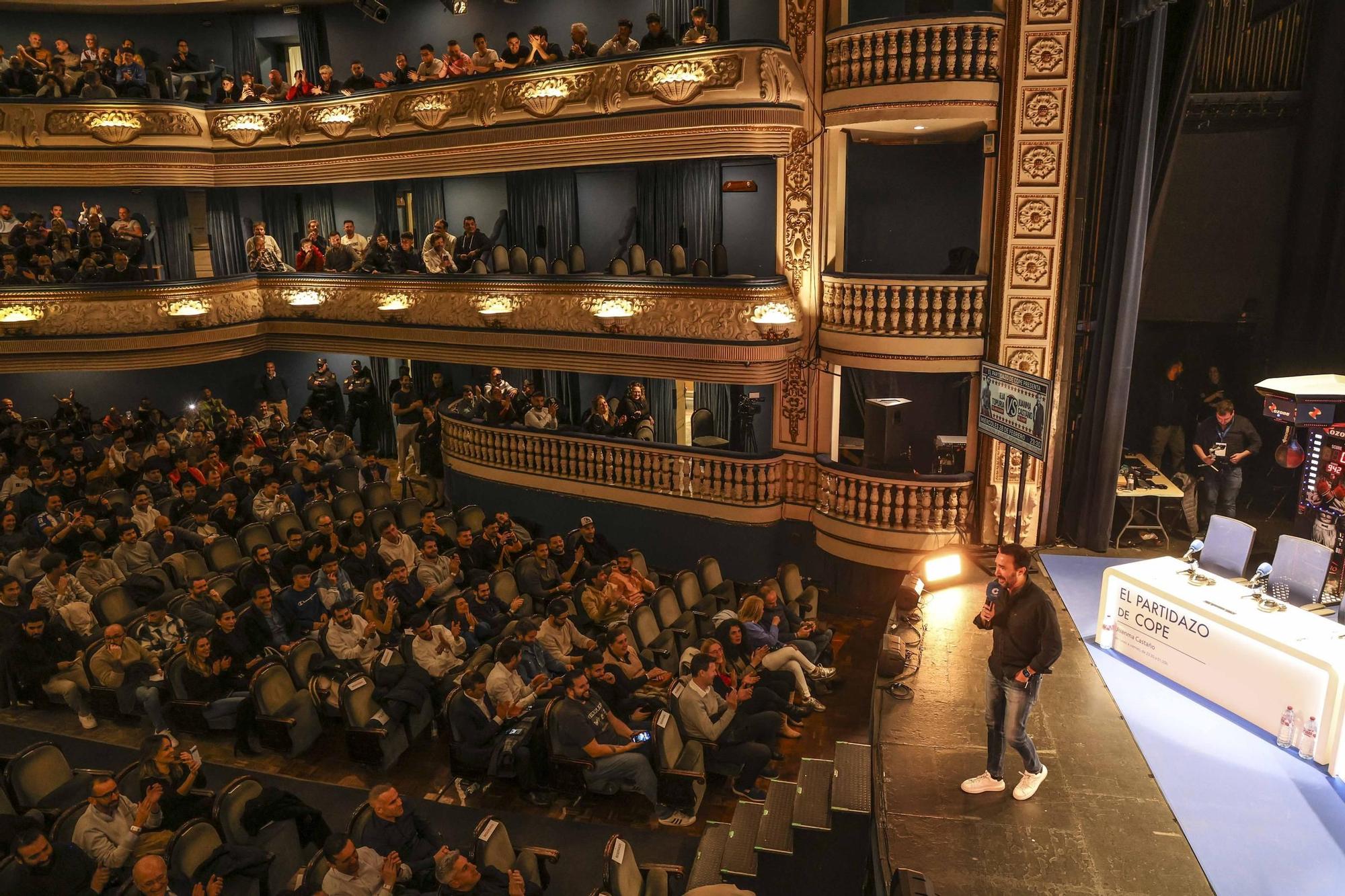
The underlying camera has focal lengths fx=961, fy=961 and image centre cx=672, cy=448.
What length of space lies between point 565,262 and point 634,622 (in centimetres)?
575

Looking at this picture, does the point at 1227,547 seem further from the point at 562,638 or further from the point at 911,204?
the point at 911,204

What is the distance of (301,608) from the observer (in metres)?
8.59

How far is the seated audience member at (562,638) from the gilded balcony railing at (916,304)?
450 cm

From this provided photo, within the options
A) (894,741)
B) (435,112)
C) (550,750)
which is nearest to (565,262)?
(435,112)

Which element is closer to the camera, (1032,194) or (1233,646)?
(1233,646)

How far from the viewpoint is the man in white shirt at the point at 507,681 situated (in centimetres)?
734

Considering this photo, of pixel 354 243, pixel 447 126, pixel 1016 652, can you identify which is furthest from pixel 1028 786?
pixel 354 243

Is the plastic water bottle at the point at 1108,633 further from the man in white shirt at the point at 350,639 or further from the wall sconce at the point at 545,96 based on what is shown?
the wall sconce at the point at 545,96

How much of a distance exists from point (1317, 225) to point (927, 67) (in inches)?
188

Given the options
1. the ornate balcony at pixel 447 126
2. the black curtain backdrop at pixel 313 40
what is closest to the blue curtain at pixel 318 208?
the black curtain backdrop at pixel 313 40

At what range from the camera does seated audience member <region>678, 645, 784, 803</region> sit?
7.15m

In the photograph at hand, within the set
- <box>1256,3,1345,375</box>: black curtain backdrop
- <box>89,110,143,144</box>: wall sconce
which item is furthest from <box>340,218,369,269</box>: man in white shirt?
<box>1256,3,1345,375</box>: black curtain backdrop

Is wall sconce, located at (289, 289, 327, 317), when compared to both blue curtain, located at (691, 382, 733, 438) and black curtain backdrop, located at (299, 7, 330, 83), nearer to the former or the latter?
black curtain backdrop, located at (299, 7, 330, 83)

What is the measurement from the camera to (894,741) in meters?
6.49
